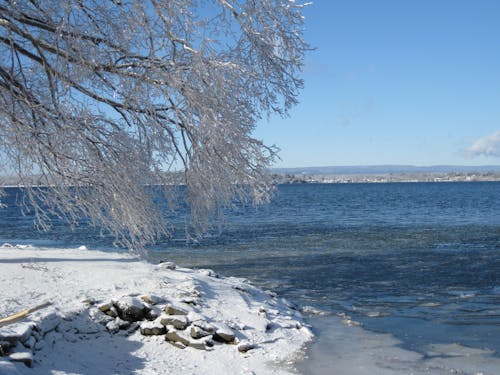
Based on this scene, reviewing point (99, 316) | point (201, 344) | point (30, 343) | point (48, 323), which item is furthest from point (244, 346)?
point (30, 343)

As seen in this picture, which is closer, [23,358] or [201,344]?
[23,358]

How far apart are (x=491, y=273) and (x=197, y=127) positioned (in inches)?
446

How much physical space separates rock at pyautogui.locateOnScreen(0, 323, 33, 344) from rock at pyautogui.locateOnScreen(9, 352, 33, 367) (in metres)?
0.22

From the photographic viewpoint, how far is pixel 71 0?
7.16 metres

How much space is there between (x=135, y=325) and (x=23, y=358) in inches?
83.7

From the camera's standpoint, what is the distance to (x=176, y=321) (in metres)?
7.80

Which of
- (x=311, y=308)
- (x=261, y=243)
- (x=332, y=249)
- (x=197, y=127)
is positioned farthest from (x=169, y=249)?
(x=197, y=127)

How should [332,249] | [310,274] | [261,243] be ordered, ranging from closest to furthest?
[310,274], [332,249], [261,243]

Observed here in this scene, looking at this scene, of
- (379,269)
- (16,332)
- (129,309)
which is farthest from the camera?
(379,269)

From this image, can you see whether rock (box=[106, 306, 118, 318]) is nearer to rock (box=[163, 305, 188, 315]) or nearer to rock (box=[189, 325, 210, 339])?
rock (box=[163, 305, 188, 315])

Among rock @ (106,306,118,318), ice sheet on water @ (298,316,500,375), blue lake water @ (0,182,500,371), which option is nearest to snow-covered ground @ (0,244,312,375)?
rock @ (106,306,118,318)

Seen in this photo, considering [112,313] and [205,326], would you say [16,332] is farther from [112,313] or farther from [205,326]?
[205,326]

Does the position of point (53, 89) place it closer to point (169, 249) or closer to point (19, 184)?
point (19, 184)

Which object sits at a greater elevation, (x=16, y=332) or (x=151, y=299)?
(x=16, y=332)
